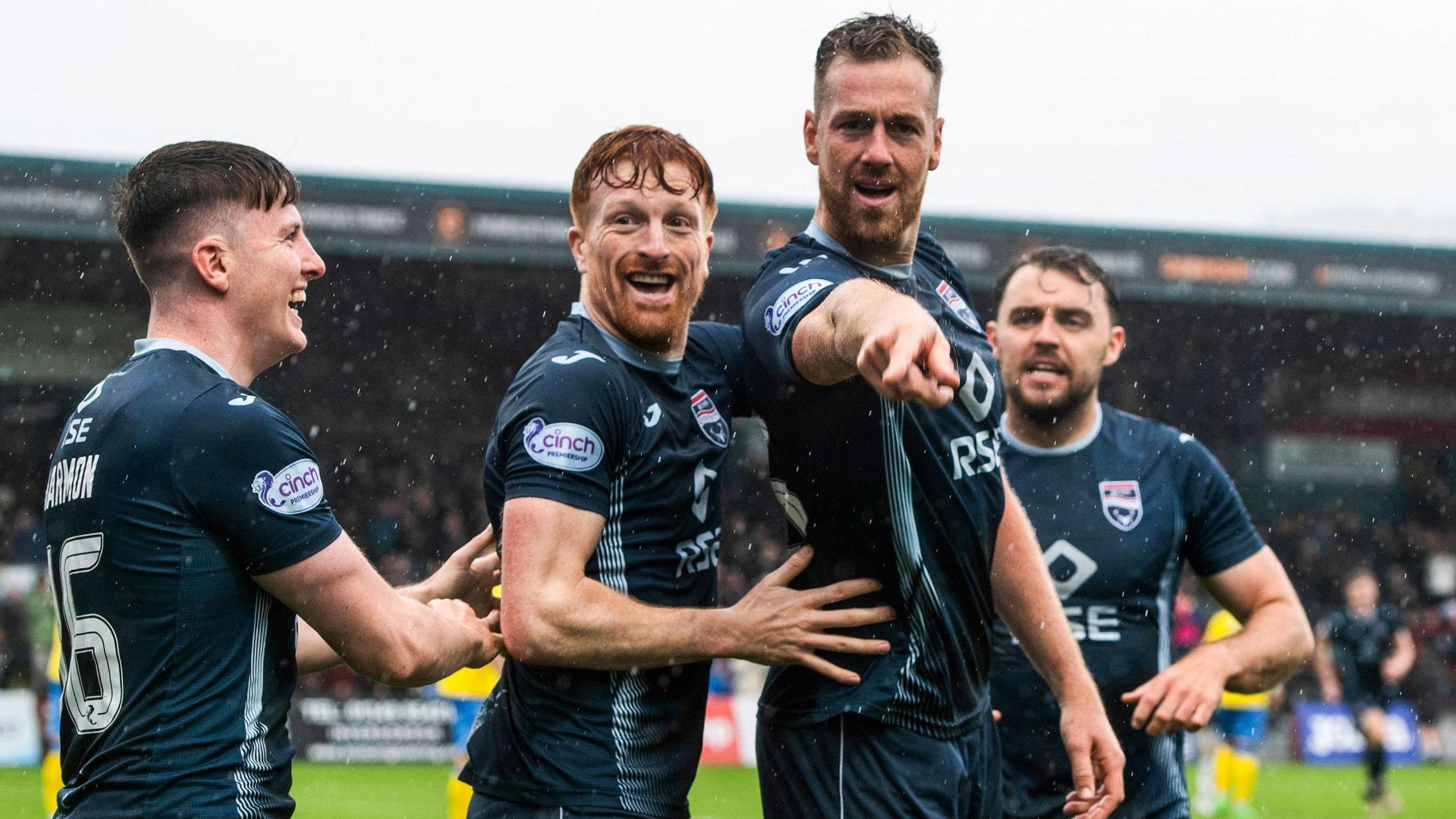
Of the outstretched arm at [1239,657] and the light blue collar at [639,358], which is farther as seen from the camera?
the outstretched arm at [1239,657]

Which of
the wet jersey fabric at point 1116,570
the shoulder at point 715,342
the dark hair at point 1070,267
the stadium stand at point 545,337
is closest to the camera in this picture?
the shoulder at point 715,342

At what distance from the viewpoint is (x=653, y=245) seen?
3.46m

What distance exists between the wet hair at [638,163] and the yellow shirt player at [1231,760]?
937cm

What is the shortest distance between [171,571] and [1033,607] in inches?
77.7

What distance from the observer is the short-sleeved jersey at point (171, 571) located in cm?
281

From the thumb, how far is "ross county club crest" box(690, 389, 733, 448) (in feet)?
1.04

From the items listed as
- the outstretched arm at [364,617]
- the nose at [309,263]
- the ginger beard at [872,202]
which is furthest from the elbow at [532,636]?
the ginger beard at [872,202]

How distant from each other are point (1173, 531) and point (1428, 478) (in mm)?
23272

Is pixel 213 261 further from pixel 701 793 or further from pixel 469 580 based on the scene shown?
pixel 701 793

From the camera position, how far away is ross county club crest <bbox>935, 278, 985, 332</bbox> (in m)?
3.53

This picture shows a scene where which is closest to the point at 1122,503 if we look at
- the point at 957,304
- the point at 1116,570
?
the point at 1116,570

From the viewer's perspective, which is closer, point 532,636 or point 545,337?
point 532,636

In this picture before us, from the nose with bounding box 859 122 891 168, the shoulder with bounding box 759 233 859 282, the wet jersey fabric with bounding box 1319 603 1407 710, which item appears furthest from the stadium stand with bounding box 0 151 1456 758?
the nose with bounding box 859 122 891 168

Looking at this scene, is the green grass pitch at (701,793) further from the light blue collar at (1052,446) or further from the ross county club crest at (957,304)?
the ross county club crest at (957,304)
